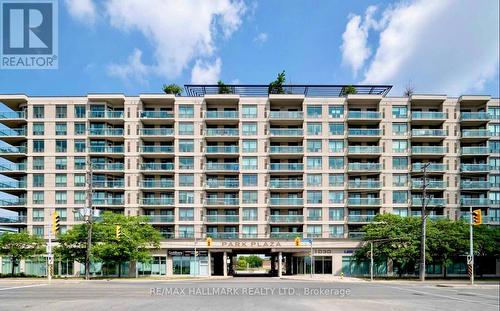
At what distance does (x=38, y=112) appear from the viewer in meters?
65.9

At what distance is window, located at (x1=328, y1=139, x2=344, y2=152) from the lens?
66562 mm

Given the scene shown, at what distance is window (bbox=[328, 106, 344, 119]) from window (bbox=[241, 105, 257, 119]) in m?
11.7

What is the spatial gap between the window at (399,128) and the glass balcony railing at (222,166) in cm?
2479

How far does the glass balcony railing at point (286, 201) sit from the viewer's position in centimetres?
6469

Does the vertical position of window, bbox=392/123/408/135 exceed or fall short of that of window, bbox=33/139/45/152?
it exceeds it

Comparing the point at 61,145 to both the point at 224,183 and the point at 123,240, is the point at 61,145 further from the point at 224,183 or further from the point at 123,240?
the point at 224,183

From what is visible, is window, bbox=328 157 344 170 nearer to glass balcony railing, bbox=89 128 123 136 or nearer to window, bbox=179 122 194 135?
window, bbox=179 122 194 135

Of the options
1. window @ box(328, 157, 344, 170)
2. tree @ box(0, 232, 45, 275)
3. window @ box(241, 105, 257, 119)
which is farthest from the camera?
window @ box(241, 105, 257, 119)

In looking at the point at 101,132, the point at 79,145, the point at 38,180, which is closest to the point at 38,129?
the point at 79,145

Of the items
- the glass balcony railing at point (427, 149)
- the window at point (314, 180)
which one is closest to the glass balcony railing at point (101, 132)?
the window at point (314, 180)

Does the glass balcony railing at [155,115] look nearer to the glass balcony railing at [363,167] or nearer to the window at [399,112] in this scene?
the glass balcony railing at [363,167]

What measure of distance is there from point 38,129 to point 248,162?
3254cm

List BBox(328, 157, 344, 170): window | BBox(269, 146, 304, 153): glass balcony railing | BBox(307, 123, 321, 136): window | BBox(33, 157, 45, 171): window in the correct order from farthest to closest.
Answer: BBox(307, 123, 321, 136): window → BBox(328, 157, 344, 170): window → BBox(269, 146, 304, 153): glass balcony railing → BBox(33, 157, 45, 171): window

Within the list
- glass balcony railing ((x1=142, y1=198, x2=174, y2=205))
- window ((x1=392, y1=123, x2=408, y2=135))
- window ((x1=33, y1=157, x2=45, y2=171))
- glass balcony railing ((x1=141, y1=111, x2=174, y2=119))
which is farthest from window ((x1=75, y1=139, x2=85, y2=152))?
window ((x1=392, y1=123, x2=408, y2=135))
